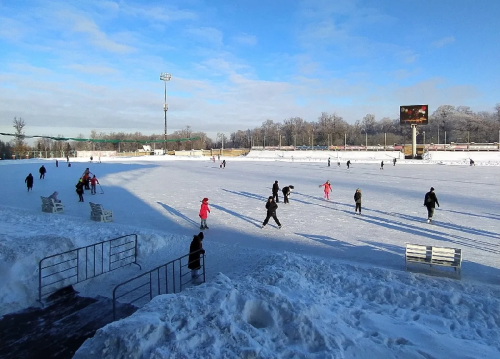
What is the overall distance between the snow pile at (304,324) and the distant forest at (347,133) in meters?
95.6

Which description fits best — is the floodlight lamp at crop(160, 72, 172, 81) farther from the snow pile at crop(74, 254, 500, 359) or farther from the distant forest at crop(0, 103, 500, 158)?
the snow pile at crop(74, 254, 500, 359)

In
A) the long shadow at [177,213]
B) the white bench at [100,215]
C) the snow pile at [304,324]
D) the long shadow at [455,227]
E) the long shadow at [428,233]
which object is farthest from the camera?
the long shadow at [177,213]

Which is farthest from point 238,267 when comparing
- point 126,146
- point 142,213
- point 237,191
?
point 126,146

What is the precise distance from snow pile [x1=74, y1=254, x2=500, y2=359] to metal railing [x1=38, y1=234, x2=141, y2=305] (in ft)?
10.4

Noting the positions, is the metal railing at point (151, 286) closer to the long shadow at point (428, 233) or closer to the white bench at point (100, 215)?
the white bench at point (100, 215)

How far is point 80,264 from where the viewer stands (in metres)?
8.40

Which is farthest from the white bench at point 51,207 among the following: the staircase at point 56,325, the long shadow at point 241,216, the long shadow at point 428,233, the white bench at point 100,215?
the long shadow at point 428,233

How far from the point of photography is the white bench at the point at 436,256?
839 cm

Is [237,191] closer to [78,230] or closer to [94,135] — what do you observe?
[78,230]

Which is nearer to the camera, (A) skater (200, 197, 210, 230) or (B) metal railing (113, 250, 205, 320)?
(B) metal railing (113, 250, 205, 320)

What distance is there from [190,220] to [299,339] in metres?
10.4

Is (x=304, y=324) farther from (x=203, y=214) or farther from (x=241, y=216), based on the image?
(x=241, y=216)

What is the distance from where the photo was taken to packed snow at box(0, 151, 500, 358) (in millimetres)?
4582

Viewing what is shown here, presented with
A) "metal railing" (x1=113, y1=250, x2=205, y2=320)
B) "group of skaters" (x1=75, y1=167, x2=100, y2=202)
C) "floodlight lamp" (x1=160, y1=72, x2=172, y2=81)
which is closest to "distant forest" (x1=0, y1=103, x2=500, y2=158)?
"floodlight lamp" (x1=160, y1=72, x2=172, y2=81)
